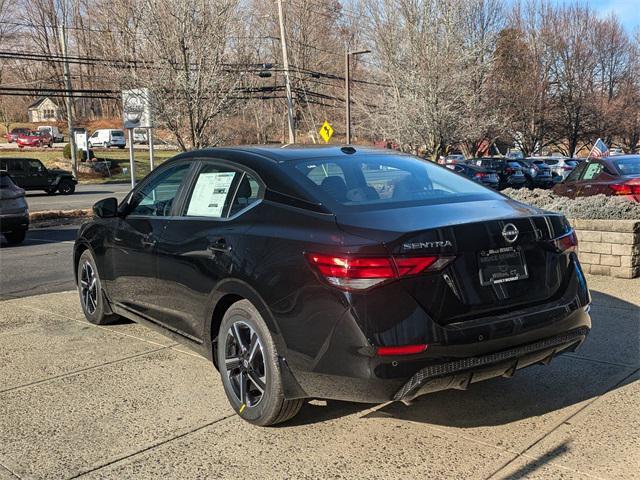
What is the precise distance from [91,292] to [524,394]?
12.8 feet

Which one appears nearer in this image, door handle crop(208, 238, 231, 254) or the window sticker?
door handle crop(208, 238, 231, 254)

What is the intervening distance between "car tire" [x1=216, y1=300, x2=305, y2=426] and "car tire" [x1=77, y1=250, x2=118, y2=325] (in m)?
2.16

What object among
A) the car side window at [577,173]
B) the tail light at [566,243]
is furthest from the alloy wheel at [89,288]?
the car side window at [577,173]

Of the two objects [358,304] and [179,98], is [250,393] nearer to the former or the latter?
[358,304]

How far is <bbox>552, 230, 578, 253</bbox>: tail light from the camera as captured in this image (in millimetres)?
3577

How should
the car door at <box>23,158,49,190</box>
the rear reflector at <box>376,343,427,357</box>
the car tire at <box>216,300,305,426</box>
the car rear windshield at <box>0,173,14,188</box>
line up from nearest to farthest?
the rear reflector at <box>376,343,427,357</box>
the car tire at <box>216,300,305,426</box>
the car rear windshield at <box>0,173,14,188</box>
the car door at <box>23,158,49,190</box>

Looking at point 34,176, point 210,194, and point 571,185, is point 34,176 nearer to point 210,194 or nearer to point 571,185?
point 571,185

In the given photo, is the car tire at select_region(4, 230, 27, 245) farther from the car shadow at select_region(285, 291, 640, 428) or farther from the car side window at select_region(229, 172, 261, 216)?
the car shadow at select_region(285, 291, 640, 428)

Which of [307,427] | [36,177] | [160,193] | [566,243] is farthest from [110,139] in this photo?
[566,243]

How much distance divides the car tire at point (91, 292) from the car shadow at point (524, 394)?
8.53 ft

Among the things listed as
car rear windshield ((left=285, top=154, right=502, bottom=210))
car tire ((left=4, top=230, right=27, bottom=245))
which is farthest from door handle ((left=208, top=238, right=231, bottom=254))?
car tire ((left=4, top=230, right=27, bottom=245))

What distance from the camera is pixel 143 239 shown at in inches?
186

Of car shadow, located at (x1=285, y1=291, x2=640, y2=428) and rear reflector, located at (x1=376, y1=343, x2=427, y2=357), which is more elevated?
rear reflector, located at (x1=376, y1=343, x2=427, y2=357)

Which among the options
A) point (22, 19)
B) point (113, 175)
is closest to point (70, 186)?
point (113, 175)
